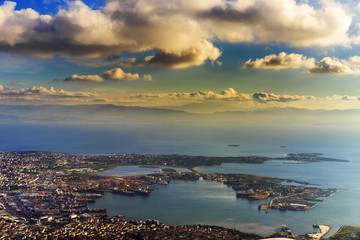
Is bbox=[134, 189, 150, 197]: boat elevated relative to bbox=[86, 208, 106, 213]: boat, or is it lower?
elevated

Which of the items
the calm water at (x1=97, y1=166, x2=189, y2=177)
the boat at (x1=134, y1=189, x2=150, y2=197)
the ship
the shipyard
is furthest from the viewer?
the calm water at (x1=97, y1=166, x2=189, y2=177)

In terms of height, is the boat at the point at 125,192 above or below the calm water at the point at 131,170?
below

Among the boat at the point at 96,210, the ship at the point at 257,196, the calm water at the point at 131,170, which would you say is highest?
the calm water at the point at 131,170

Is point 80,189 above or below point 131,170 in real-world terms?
below

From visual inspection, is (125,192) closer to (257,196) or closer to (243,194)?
(243,194)

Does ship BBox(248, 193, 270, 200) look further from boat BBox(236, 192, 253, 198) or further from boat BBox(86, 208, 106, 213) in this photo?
boat BBox(86, 208, 106, 213)

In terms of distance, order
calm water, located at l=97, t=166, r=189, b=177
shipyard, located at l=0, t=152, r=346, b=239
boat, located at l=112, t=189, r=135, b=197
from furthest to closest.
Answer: calm water, located at l=97, t=166, r=189, b=177, boat, located at l=112, t=189, r=135, b=197, shipyard, located at l=0, t=152, r=346, b=239

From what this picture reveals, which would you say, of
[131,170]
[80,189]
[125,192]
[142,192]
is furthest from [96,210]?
[131,170]

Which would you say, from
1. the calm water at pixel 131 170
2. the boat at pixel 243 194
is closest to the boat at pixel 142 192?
the boat at pixel 243 194

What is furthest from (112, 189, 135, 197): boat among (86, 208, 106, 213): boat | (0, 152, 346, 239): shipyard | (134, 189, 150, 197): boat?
(86, 208, 106, 213): boat

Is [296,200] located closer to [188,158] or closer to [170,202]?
[170,202]

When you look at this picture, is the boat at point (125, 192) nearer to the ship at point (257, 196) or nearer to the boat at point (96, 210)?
the boat at point (96, 210)
